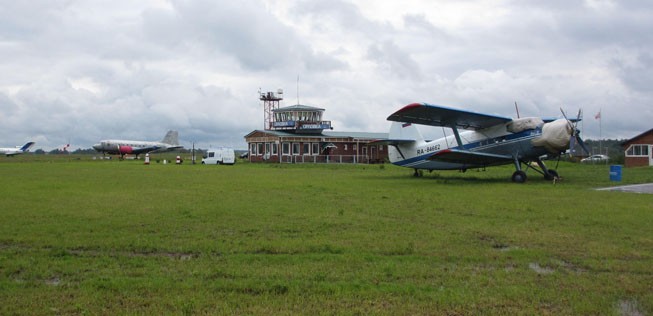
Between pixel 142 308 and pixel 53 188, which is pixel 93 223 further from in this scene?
pixel 53 188

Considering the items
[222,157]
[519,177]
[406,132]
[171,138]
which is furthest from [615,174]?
[171,138]

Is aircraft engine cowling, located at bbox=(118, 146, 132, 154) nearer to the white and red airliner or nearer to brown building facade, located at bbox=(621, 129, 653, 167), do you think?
the white and red airliner

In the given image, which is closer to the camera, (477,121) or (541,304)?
(541,304)

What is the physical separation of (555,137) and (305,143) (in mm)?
42349

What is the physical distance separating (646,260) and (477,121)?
1736 centimetres

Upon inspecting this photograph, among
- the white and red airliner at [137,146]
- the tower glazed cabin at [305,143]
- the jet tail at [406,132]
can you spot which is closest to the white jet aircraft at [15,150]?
the white and red airliner at [137,146]

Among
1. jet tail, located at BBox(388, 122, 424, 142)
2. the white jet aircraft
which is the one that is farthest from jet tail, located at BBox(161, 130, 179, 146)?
jet tail, located at BBox(388, 122, 424, 142)

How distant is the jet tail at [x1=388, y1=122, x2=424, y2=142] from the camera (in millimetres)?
28125

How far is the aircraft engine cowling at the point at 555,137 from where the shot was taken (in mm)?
21422

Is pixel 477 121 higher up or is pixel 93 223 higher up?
pixel 477 121

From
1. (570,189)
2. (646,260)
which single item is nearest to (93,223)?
(646,260)

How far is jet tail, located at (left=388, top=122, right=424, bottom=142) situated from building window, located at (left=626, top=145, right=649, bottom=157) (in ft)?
76.8

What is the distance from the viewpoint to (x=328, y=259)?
21.9 ft

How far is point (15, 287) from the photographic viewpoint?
5.33 m
